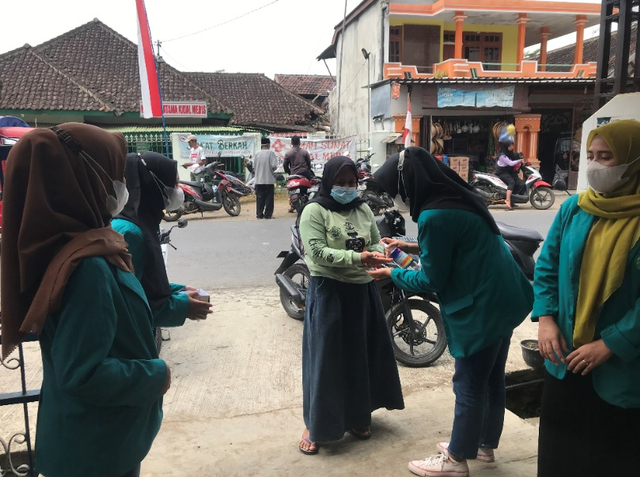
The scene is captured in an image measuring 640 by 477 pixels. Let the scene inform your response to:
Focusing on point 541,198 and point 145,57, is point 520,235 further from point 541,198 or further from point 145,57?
point 541,198

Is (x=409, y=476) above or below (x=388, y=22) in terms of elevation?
below

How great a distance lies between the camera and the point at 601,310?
1.96m

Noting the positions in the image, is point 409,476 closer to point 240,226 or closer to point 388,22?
point 240,226

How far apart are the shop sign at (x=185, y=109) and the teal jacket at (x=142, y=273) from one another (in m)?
14.5

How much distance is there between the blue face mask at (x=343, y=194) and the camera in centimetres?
298

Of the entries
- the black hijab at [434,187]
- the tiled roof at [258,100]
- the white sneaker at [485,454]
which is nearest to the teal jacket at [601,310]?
the black hijab at [434,187]

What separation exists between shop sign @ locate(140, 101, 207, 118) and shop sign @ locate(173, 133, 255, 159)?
1251 mm

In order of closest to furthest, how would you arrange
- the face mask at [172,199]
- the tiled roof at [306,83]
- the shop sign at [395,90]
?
the face mask at [172,199]
the shop sign at [395,90]
the tiled roof at [306,83]

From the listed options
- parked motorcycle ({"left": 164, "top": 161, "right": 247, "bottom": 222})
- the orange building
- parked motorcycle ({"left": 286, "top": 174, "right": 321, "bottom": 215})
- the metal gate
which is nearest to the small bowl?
the metal gate

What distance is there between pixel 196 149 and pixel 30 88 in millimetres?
7470

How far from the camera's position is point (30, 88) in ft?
55.6

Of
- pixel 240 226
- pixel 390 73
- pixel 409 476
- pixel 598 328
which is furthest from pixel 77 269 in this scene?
pixel 390 73

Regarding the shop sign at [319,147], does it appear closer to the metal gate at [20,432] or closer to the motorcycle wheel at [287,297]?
the motorcycle wheel at [287,297]

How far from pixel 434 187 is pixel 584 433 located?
1.16 metres
